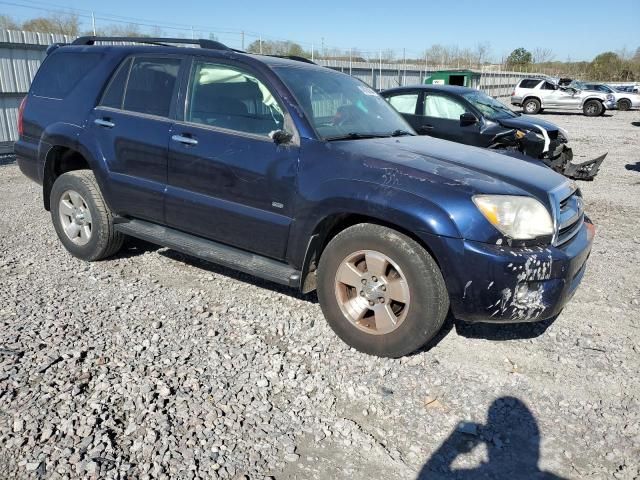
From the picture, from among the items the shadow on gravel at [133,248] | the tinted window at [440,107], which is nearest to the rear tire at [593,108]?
the tinted window at [440,107]

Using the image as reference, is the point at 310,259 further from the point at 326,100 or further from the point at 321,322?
the point at 326,100

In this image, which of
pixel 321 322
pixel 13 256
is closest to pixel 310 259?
pixel 321 322

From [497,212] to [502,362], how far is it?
3.44 ft

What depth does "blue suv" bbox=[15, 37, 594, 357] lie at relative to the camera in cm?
313

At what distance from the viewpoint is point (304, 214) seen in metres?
3.55

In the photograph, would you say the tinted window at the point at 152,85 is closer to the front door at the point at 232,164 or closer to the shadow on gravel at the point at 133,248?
the front door at the point at 232,164

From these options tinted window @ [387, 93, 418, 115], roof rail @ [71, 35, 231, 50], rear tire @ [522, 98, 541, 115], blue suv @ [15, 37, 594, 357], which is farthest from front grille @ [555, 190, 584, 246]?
rear tire @ [522, 98, 541, 115]

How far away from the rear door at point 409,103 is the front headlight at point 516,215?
6699mm

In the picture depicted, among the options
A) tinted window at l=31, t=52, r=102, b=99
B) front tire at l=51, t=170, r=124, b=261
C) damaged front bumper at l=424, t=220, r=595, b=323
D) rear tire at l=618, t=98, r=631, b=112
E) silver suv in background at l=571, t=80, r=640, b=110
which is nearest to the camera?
damaged front bumper at l=424, t=220, r=595, b=323

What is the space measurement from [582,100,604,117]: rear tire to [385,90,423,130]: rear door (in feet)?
69.0

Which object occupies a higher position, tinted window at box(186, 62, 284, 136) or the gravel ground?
tinted window at box(186, 62, 284, 136)

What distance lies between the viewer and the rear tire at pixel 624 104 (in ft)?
96.4

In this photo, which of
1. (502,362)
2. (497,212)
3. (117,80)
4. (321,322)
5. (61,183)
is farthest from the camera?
(61,183)

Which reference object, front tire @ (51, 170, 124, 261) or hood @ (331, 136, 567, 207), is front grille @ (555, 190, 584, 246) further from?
front tire @ (51, 170, 124, 261)
